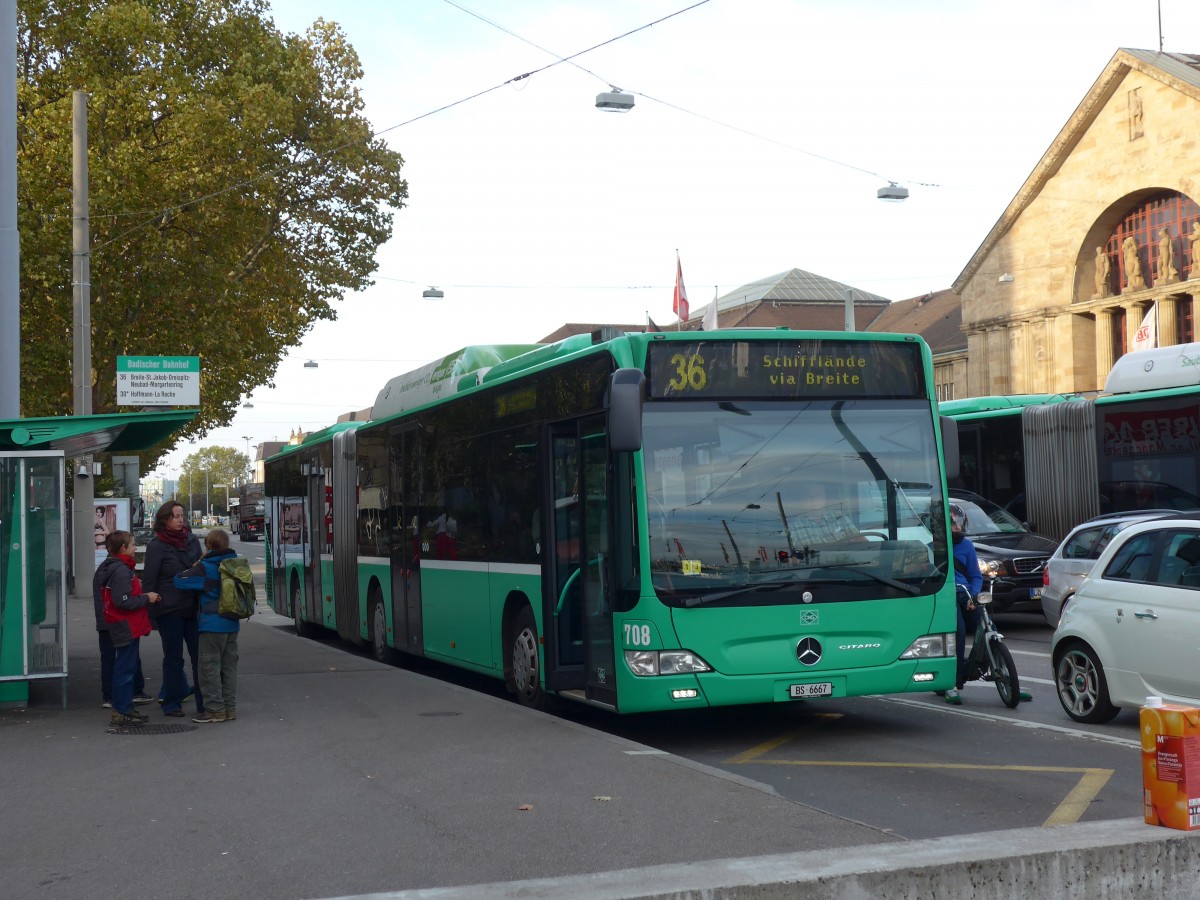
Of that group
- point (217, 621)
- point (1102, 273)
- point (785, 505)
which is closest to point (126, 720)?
point (217, 621)

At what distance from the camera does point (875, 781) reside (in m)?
8.67

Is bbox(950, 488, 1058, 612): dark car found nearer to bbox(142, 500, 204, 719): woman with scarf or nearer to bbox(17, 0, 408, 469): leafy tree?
bbox(142, 500, 204, 719): woman with scarf

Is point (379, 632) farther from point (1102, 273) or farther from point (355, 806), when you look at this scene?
point (1102, 273)

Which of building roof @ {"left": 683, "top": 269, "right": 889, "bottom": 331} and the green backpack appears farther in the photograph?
building roof @ {"left": 683, "top": 269, "right": 889, "bottom": 331}

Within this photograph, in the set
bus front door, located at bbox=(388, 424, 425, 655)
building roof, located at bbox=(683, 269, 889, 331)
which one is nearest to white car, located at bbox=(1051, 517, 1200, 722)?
bus front door, located at bbox=(388, 424, 425, 655)

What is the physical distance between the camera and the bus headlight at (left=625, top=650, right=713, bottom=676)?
376 inches

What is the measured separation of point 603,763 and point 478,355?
257 inches

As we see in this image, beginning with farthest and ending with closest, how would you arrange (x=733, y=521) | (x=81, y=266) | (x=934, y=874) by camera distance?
(x=81, y=266), (x=733, y=521), (x=934, y=874)

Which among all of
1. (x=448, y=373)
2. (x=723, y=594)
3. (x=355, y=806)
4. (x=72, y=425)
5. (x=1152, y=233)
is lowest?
(x=355, y=806)

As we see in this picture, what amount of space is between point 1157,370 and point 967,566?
10.1m

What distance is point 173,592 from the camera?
1164cm

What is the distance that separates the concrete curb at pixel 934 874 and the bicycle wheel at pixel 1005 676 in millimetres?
5964

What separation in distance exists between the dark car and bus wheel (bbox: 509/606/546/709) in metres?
8.35


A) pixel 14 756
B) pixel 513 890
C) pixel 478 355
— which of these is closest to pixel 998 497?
pixel 478 355
